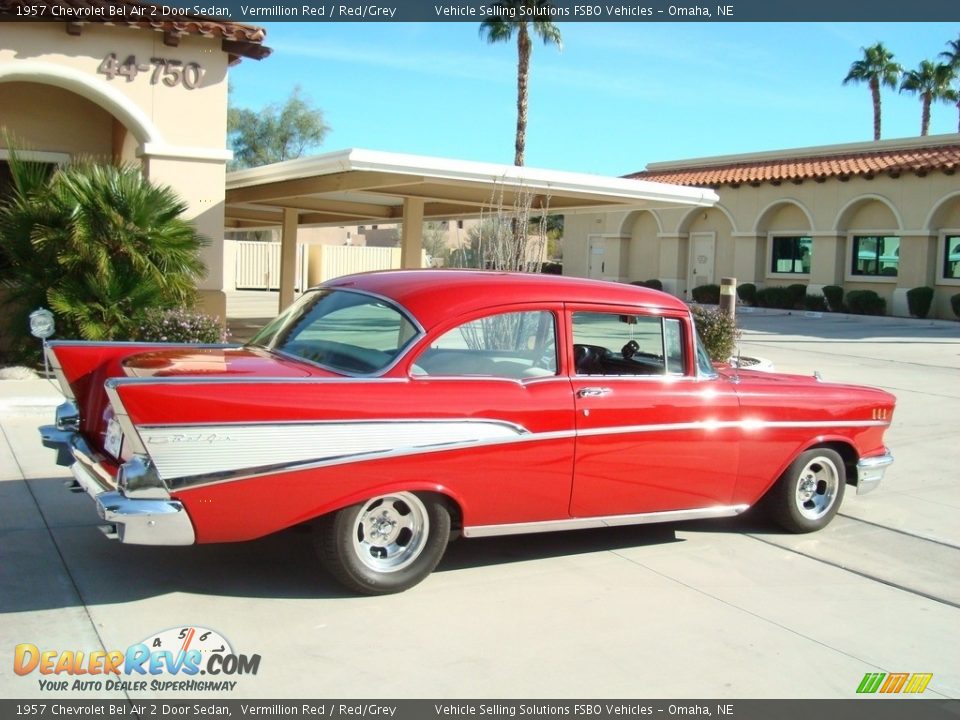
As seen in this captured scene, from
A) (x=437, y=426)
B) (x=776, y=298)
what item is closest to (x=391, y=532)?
(x=437, y=426)

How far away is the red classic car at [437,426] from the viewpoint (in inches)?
175

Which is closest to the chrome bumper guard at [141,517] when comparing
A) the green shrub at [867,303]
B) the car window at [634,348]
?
the car window at [634,348]

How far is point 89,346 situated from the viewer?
5.43 meters

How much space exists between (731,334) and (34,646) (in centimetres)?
1050

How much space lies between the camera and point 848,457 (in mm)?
6699

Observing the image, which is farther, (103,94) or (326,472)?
(103,94)

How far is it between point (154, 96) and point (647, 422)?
404 inches

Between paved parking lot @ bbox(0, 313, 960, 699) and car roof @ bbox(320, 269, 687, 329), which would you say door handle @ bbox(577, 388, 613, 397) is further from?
paved parking lot @ bbox(0, 313, 960, 699)

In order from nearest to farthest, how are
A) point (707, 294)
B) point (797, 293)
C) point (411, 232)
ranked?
1. point (411, 232)
2. point (797, 293)
3. point (707, 294)

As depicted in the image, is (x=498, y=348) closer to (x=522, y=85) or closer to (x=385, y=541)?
(x=385, y=541)
